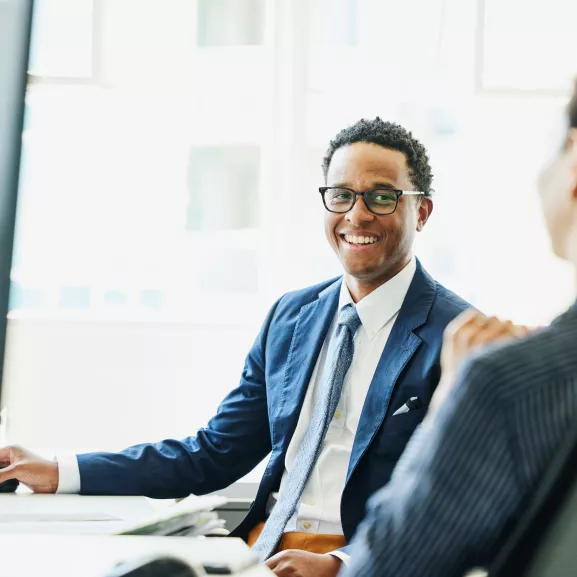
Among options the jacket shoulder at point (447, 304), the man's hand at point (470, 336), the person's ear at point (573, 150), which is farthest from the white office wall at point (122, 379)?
the person's ear at point (573, 150)

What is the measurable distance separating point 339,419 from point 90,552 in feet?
2.70

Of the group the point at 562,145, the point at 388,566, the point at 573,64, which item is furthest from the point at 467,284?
the point at 388,566

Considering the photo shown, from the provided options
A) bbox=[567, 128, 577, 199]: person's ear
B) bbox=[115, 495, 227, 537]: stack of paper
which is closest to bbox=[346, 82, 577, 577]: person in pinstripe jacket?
bbox=[567, 128, 577, 199]: person's ear

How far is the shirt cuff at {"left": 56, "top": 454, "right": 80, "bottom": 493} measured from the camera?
1.62m

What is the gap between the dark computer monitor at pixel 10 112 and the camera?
8.79 ft

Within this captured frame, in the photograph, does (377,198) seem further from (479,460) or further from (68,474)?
(479,460)

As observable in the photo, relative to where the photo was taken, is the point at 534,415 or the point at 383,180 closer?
the point at 534,415

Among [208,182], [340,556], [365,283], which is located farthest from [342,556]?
[208,182]

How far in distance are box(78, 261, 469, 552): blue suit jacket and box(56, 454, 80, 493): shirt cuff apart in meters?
0.01

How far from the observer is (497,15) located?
2754 mm

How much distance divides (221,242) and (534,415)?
217 cm

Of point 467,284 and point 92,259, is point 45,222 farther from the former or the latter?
point 467,284

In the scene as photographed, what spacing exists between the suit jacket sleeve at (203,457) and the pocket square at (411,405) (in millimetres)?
426

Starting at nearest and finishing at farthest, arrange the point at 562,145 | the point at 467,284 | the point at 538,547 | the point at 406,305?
the point at 538,547, the point at 562,145, the point at 406,305, the point at 467,284
